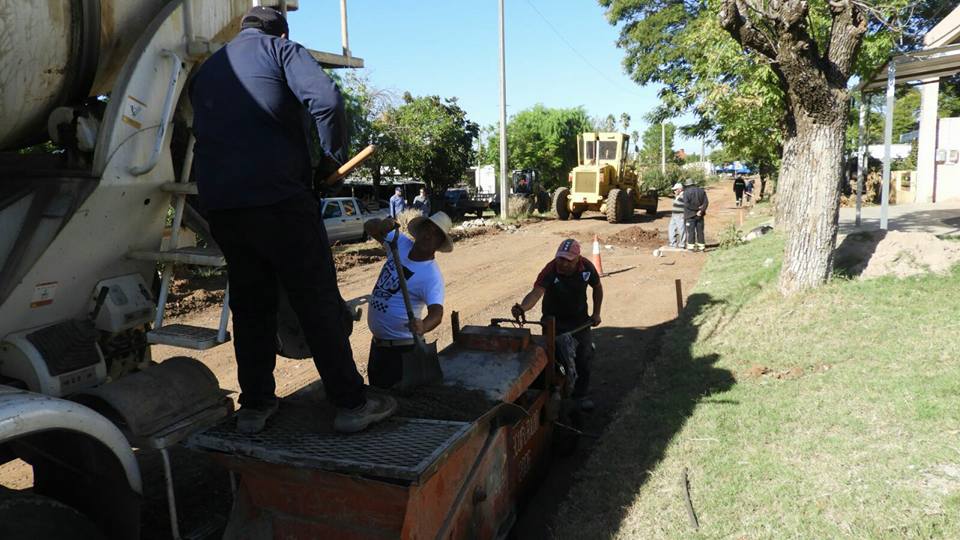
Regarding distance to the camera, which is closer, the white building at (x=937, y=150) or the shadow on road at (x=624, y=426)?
the shadow on road at (x=624, y=426)

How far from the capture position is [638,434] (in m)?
4.82

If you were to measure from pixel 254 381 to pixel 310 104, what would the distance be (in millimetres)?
1216

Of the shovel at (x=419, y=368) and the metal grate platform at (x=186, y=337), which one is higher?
the metal grate platform at (x=186, y=337)

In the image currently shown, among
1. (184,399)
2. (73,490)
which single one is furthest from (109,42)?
(73,490)

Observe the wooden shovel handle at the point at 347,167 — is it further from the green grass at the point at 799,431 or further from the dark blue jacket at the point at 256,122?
the green grass at the point at 799,431

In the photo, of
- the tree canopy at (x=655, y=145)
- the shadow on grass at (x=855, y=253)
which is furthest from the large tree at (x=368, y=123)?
the tree canopy at (x=655, y=145)

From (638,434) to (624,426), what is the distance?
18cm

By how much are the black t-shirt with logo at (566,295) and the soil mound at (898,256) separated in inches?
175

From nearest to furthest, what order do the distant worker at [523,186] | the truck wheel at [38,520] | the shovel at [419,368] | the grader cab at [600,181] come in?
1. the truck wheel at [38,520]
2. the shovel at [419,368]
3. the grader cab at [600,181]
4. the distant worker at [523,186]

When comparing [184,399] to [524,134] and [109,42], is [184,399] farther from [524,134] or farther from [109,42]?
[524,134]

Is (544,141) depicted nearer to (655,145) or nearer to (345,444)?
(345,444)

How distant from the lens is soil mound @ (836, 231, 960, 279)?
307 inches

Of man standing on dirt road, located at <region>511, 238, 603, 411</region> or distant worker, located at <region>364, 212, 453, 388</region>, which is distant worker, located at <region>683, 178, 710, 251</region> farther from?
distant worker, located at <region>364, 212, 453, 388</region>

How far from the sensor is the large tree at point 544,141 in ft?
124
